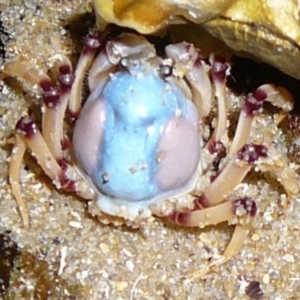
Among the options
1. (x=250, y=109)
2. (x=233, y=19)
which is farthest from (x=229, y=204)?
(x=233, y=19)

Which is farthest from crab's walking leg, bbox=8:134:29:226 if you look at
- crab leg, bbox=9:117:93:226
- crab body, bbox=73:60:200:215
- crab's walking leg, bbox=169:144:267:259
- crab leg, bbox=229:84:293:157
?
crab leg, bbox=229:84:293:157

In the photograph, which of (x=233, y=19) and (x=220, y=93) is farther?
(x=220, y=93)

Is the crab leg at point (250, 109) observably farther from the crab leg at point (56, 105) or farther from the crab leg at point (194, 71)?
the crab leg at point (56, 105)

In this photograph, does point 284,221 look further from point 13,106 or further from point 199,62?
point 13,106

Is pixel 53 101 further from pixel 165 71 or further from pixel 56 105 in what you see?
pixel 165 71

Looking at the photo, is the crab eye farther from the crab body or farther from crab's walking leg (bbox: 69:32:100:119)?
crab's walking leg (bbox: 69:32:100:119)

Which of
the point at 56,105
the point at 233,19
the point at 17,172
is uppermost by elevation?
the point at 233,19

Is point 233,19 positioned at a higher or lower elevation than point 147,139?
higher

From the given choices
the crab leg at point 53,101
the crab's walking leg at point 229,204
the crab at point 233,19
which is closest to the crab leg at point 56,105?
the crab leg at point 53,101
